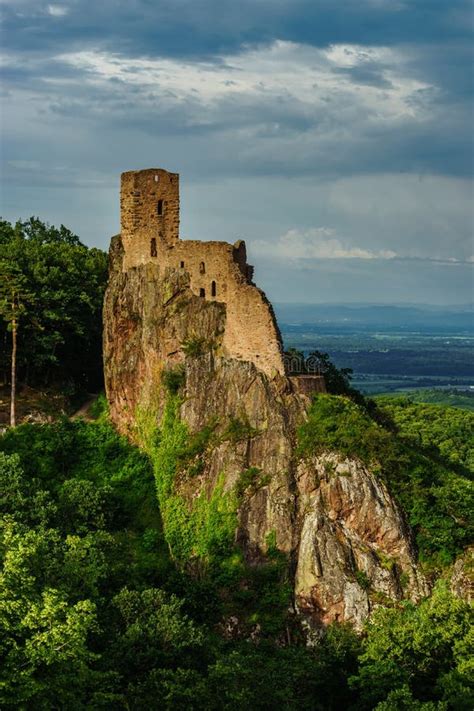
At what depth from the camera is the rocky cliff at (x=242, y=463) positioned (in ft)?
175

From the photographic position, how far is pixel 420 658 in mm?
44469

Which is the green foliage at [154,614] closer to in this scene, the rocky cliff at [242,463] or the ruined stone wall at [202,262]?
the rocky cliff at [242,463]

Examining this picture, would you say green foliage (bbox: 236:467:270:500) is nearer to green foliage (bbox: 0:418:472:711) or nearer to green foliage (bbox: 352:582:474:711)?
green foliage (bbox: 0:418:472:711)

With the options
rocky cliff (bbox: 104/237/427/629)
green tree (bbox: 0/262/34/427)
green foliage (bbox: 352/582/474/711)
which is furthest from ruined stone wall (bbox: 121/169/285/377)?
green foliage (bbox: 352/582/474/711)

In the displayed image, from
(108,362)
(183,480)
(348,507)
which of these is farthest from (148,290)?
(348,507)

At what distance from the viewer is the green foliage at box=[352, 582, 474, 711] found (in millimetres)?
41709

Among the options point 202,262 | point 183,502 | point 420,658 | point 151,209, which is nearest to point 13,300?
point 151,209

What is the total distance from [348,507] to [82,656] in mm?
20736

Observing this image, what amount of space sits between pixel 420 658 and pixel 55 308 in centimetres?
3382

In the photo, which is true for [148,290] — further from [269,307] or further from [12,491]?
[12,491]

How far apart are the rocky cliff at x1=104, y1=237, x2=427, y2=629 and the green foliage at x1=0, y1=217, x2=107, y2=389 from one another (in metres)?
4.82

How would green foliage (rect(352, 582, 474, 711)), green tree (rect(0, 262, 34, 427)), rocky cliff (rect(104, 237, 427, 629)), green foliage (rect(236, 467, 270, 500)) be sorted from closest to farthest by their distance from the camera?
green foliage (rect(352, 582, 474, 711))
rocky cliff (rect(104, 237, 427, 629))
green foliage (rect(236, 467, 270, 500))
green tree (rect(0, 262, 34, 427))

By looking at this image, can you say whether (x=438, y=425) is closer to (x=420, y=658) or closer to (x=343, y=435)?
(x=343, y=435)

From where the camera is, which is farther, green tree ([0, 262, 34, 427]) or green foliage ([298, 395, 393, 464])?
green tree ([0, 262, 34, 427])
